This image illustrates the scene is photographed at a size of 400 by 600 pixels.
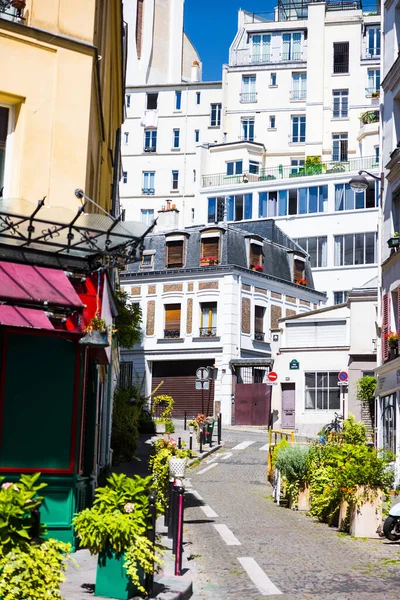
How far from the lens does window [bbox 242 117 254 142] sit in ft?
232

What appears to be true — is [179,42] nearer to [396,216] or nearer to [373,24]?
[373,24]

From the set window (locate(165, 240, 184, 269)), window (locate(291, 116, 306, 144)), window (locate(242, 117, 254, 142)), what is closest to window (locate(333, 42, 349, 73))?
window (locate(291, 116, 306, 144))

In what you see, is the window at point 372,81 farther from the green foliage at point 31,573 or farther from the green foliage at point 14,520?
the green foliage at point 31,573

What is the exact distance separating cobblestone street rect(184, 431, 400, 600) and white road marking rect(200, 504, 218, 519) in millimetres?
18

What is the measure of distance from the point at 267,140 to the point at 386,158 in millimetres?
44084

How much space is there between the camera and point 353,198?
57031 mm

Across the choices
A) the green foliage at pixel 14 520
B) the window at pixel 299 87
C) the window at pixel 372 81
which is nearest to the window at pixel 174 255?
the window at pixel 299 87

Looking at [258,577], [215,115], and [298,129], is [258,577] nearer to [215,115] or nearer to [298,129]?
[298,129]

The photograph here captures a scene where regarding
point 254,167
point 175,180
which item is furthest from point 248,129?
point 175,180

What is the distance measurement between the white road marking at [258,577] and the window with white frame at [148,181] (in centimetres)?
6324

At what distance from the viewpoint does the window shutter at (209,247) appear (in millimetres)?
48969

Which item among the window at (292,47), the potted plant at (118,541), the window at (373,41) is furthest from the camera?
the window at (292,47)

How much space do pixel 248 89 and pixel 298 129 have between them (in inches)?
219

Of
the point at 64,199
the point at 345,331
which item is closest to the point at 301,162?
the point at 345,331
